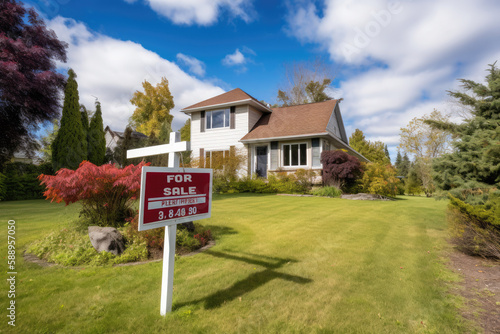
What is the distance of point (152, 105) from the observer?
34562 millimetres

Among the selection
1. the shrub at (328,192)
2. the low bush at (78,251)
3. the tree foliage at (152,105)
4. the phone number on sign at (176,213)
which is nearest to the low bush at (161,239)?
the low bush at (78,251)

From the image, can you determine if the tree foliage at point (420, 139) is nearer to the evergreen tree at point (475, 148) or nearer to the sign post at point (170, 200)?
the evergreen tree at point (475, 148)

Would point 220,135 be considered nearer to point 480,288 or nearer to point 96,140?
point 96,140

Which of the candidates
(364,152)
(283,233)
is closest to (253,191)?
(283,233)

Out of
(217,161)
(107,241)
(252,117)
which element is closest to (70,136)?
(217,161)

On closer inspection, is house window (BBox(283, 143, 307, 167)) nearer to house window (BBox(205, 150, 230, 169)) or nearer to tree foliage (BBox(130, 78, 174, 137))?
house window (BBox(205, 150, 230, 169))

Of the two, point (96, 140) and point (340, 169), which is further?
point (96, 140)

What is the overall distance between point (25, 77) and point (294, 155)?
53.6 feet

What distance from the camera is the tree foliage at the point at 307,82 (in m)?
29.8

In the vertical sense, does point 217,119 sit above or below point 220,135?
above

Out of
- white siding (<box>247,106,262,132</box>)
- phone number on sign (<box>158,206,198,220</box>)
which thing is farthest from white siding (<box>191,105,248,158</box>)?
phone number on sign (<box>158,206,198,220</box>)

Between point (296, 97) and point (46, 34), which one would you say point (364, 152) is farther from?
point (46, 34)

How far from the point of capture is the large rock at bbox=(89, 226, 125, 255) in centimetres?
408

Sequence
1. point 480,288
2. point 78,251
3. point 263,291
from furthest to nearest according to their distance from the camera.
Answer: point 78,251, point 480,288, point 263,291
